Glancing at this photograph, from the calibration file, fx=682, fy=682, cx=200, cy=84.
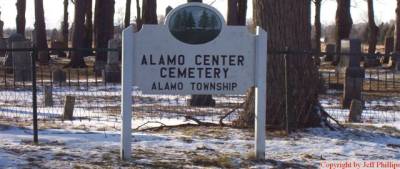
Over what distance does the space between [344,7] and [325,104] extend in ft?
72.1

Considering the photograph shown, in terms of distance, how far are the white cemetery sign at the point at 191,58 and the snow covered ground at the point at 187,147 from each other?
51 centimetres

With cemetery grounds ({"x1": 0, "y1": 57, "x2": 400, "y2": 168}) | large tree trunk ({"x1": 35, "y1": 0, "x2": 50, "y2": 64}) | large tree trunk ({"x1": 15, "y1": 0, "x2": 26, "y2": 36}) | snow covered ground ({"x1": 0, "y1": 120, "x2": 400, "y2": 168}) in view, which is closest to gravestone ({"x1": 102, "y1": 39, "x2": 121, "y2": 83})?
cemetery grounds ({"x1": 0, "y1": 57, "x2": 400, "y2": 168})

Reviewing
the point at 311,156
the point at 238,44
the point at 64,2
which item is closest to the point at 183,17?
the point at 238,44

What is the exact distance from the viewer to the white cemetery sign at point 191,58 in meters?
6.83

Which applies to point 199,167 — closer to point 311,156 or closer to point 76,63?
point 311,156

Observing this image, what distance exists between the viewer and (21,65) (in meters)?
22.0

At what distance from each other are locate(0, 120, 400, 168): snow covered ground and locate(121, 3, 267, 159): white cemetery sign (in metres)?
0.51

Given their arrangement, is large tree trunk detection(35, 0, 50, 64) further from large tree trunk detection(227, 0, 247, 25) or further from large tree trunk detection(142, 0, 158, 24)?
large tree trunk detection(227, 0, 247, 25)

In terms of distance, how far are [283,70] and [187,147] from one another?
209cm

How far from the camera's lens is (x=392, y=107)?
1468cm

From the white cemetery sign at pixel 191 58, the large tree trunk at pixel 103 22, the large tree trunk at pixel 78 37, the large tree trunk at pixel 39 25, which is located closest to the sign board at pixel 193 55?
the white cemetery sign at pixel 191 58

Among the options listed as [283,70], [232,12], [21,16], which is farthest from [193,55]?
[21,16]

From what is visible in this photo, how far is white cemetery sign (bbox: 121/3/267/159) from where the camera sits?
22.4 ft

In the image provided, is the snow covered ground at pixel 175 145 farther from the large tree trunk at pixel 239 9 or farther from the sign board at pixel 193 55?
the large tree trunk at pixel 239 9
